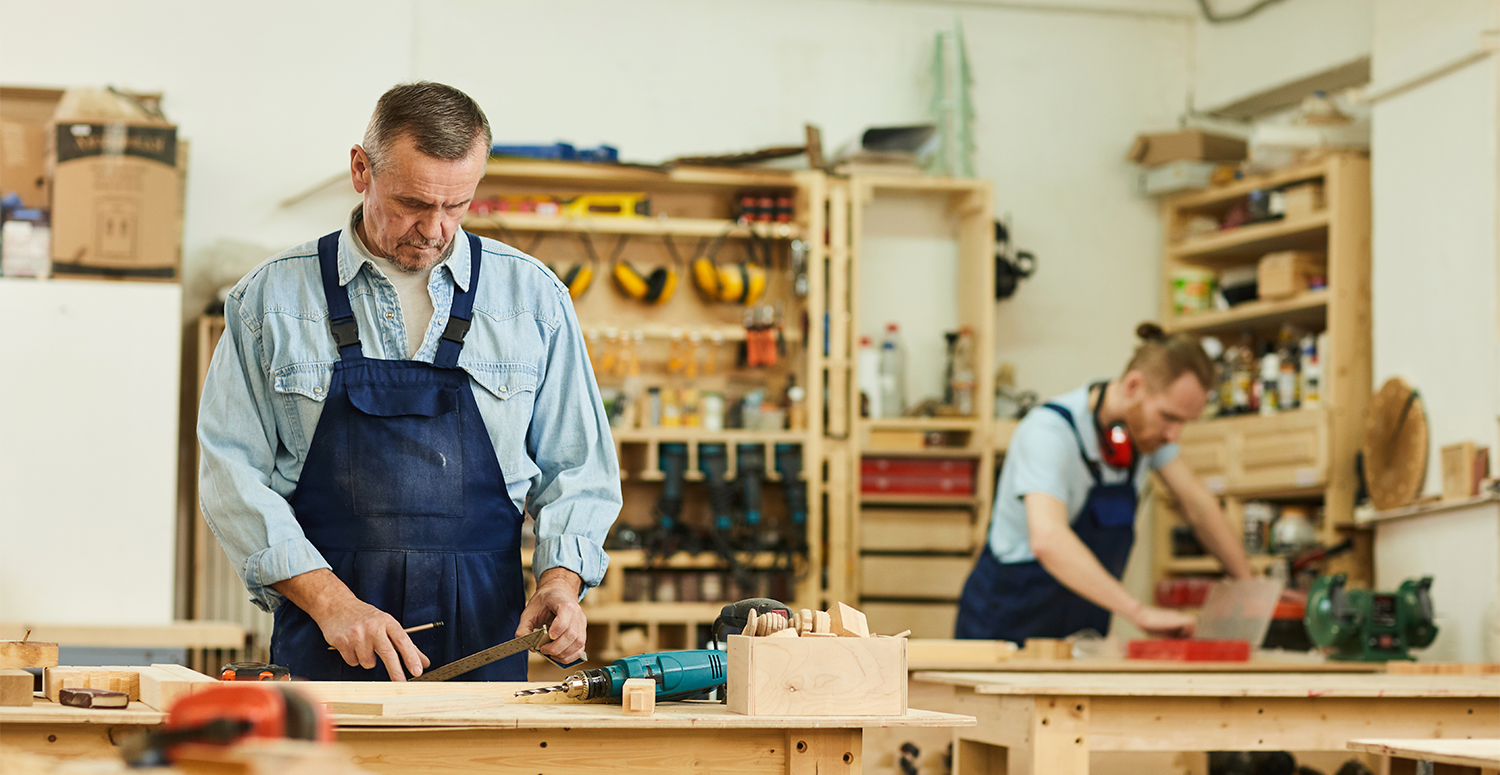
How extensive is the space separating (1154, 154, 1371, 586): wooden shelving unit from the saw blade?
4149 millimetres

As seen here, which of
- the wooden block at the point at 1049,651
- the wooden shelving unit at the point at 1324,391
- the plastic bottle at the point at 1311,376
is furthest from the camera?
the plastic bottle at the point at 1311,376

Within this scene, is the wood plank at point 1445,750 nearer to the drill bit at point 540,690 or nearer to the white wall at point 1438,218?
the drill bit at point 540,690

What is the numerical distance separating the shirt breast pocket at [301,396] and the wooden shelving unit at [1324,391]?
13.9 ft

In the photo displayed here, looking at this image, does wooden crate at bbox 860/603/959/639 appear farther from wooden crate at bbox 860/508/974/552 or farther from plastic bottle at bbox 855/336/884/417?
plastic bottle at bbox 855/336/884/417

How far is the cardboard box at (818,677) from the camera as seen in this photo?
1.70 m

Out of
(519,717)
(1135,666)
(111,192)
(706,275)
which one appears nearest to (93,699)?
(519,717)

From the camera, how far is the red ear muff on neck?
4227mm

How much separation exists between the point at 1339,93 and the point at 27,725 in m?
Result: 6.11

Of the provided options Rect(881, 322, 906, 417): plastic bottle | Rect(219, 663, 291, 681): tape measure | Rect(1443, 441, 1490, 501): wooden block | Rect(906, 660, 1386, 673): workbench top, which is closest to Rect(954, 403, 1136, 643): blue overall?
Rect(906, 660, 1386, 673): workbench top

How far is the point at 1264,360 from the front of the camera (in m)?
5.91

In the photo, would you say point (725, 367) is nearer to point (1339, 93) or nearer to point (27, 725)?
point (1339, 93)

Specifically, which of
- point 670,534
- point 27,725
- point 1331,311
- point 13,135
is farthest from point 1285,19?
point 27,725

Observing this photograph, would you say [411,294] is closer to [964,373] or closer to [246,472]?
[246,472]

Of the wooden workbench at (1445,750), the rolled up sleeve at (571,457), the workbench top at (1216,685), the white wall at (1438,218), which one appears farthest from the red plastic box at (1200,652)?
the rolled up sleeve at (571,457)
